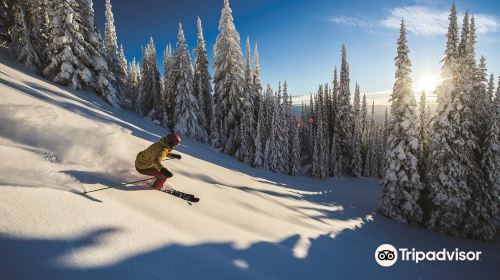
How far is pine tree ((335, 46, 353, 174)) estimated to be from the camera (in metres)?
51.8

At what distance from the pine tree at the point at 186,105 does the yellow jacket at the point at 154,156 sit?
29.1m

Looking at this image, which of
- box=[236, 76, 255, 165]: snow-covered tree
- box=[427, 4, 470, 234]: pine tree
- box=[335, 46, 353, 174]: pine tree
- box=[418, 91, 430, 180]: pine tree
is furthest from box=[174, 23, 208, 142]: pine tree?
box=[335, 46, 353, 174]: pine tree

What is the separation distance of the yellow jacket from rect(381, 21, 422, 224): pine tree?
71.0ft

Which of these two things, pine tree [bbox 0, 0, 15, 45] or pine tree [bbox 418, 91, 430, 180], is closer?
pine tree [bbox 418, 91, 430, 180]

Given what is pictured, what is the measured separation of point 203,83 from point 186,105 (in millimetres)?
8233

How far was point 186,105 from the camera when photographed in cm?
3684

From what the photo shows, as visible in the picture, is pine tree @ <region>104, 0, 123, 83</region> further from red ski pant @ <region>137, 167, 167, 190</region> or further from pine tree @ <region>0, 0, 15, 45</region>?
red ski pant @ <region>137, 167, 167, 190</region>

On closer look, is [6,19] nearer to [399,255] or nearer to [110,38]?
[110,38]

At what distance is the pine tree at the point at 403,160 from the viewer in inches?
908

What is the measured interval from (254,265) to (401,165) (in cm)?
2202

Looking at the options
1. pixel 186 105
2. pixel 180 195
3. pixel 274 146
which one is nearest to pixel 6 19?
pixel 186 105

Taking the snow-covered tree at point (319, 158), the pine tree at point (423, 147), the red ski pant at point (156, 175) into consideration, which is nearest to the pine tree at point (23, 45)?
the red ski pant at point (156, 175)

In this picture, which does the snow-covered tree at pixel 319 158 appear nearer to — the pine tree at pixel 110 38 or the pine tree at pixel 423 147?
the pine tree at pixel 423 147

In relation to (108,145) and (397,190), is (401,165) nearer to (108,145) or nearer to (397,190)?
(397,190)
